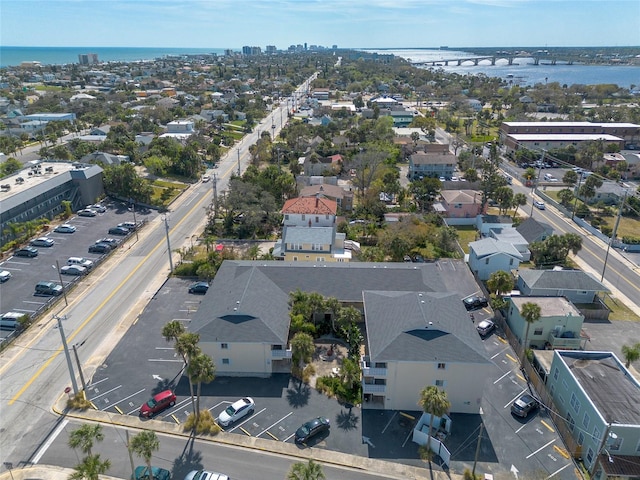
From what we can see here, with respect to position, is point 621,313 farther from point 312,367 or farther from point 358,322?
point 312,367

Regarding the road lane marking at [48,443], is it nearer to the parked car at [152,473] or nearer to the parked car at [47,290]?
the parked car at [152,473]

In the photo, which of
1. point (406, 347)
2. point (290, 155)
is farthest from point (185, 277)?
point (290, 155)

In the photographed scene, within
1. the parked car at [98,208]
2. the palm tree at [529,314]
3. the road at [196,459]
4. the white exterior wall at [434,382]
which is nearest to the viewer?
the road at [196,459]

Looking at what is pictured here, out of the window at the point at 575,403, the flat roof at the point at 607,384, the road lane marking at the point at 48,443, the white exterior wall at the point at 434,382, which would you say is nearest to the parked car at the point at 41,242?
the road lane marking at the point at 48,443

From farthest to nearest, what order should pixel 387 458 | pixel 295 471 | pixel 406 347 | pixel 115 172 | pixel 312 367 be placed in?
pixel 115 172 < pixel 312 367 < pixel 406 347 < pixel 387 458 < pixel 295 471

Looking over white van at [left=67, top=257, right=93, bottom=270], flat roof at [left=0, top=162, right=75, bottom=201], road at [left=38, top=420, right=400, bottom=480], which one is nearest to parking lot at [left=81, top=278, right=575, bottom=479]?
road at [left=38, top=420, right=400, bottom=480]

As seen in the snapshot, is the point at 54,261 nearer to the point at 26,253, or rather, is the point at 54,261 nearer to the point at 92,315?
the point at 26,253
